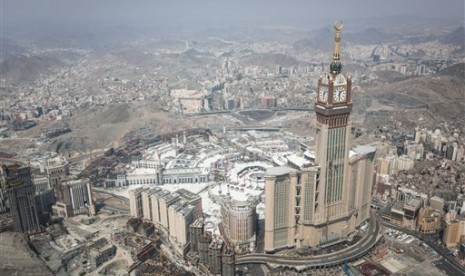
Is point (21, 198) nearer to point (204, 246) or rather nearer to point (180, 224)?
point (180, 224)

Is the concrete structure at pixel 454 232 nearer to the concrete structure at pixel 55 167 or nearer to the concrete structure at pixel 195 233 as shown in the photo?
the concrete structure at pixel 195 233

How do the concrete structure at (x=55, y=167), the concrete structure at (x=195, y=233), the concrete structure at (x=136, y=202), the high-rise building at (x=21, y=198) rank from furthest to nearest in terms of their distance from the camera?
1. the concrete structure at (x=55, y=167)
2. the concrete structure at (x=136, y=202)
3. the high-rise building at (x=21, y=198)
4. the concrete structure at (x=195, y=233)

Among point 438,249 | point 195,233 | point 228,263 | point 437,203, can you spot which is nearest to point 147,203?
point 195,233

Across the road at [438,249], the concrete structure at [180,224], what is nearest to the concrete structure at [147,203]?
the concrete structure at [180,224]

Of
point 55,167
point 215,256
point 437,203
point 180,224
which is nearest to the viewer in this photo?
point 215,256

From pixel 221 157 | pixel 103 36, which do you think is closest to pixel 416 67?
pixel 221 157

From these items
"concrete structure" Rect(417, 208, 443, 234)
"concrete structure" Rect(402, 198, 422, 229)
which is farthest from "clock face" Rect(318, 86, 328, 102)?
"concrete structure" Rect(417, 208, 443, 234)
